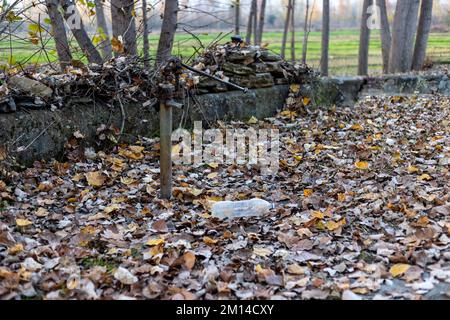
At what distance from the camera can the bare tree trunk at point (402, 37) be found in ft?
41.7

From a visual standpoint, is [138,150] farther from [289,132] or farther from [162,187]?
[289,132]

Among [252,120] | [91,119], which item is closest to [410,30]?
[252,120]

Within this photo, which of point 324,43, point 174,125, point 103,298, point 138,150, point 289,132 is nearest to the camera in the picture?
point 103,298

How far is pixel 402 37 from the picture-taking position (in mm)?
13016

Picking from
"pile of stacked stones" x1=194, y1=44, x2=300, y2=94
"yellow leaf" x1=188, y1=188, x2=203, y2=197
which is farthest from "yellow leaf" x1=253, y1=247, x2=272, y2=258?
"pile of stacked stones" x1=194, y1=44, x2=300, y2=94

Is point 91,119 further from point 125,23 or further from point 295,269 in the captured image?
point 295,269

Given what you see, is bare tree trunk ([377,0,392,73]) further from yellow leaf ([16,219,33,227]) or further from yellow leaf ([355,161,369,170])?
yellow leaf ([16,219,33,227])

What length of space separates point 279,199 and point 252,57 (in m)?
3.40

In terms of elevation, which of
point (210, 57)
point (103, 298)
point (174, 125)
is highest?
point (210, 57)

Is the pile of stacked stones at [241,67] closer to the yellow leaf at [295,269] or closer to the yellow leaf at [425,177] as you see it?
the yellow leaf at [425,177]

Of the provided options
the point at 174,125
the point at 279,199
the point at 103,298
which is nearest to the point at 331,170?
the point at 279,199

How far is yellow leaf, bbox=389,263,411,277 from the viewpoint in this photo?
307cm

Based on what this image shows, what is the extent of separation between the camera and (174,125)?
6352 mm

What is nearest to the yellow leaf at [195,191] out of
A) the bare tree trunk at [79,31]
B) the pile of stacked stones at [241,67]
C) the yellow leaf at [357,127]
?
the pile of stacked stones at [241,67]
